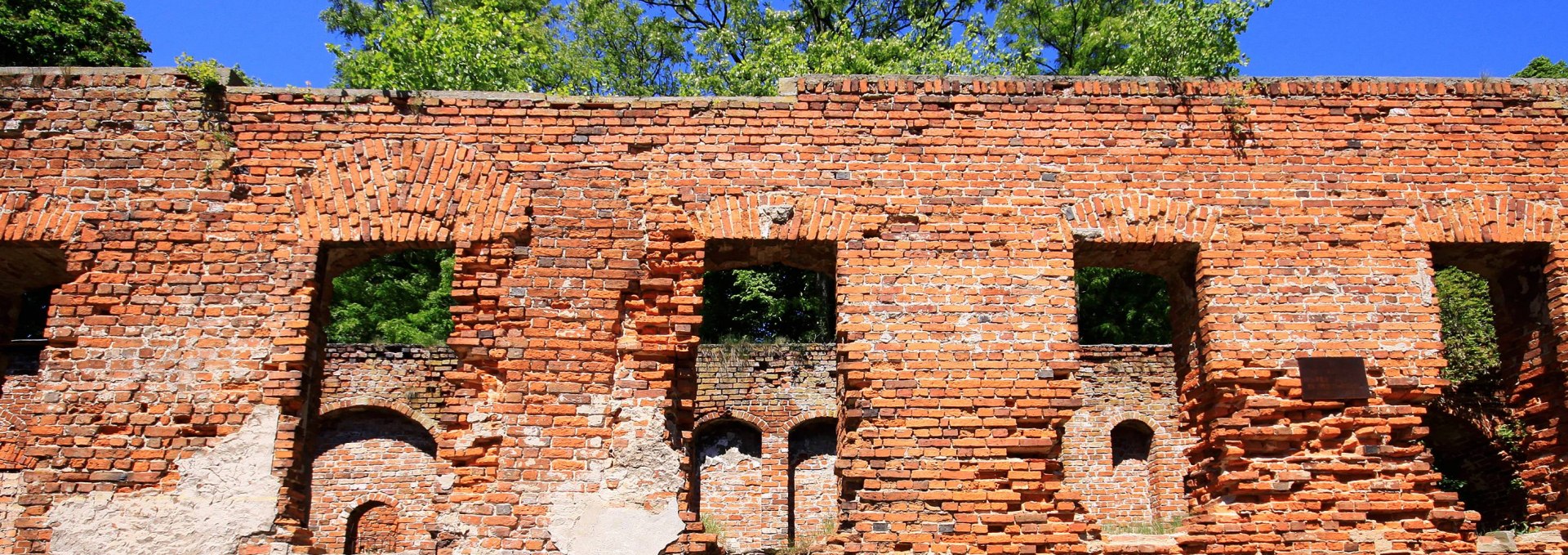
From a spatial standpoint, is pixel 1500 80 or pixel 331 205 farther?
pixel 1500 80

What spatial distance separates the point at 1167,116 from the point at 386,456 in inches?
444

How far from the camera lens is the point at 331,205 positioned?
6.86 metres

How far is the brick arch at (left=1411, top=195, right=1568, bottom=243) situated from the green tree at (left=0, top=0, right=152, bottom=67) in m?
17.7

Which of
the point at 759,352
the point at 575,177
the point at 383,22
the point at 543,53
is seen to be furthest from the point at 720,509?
the point at 383,22

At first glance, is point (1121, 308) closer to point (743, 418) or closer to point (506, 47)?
point (743, 418)

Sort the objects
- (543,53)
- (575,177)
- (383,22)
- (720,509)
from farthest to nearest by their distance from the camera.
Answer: (383,22), (543,53), (720,509), (575,177)

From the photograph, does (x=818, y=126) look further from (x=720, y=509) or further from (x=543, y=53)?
(x=543, y=53)

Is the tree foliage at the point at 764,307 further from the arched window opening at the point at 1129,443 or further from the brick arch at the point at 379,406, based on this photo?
the brick arch at the point at 379,406

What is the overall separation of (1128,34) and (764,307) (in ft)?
25.1

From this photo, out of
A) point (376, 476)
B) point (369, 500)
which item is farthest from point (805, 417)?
point (369, 500)

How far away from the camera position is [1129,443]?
14.5 metres

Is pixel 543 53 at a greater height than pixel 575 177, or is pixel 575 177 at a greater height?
pixel 543 53

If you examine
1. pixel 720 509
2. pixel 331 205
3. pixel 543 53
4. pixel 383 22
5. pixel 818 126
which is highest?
pixel 383 22

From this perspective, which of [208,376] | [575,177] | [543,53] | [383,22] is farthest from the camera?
[383,22]
